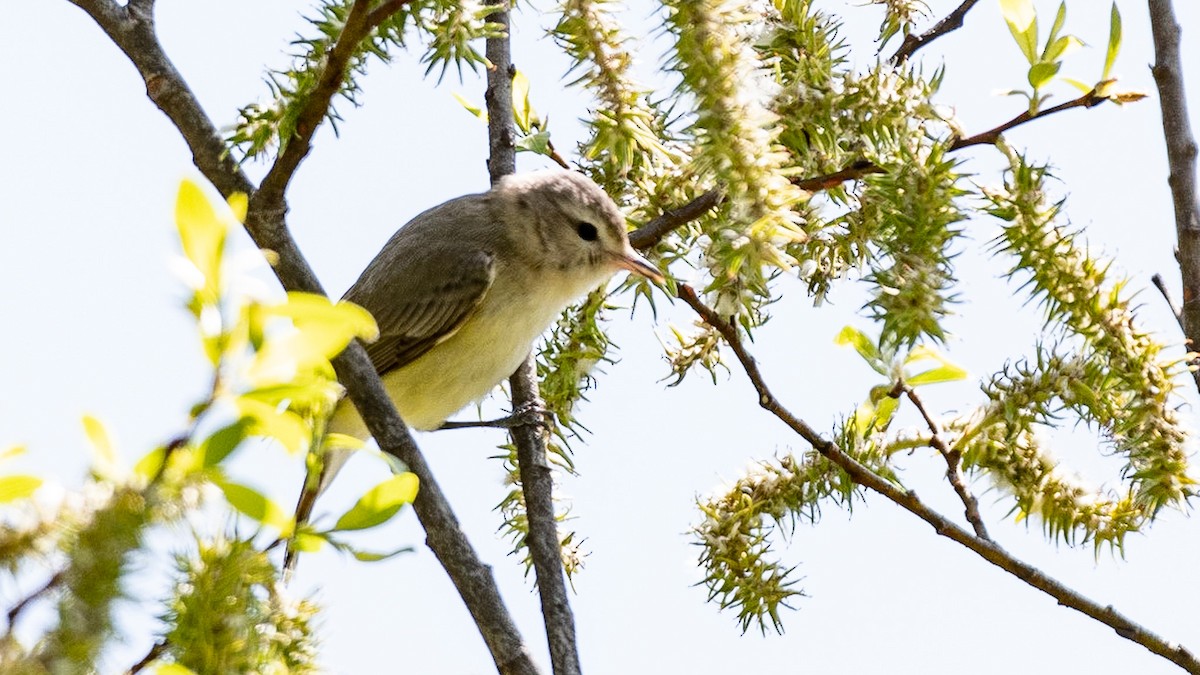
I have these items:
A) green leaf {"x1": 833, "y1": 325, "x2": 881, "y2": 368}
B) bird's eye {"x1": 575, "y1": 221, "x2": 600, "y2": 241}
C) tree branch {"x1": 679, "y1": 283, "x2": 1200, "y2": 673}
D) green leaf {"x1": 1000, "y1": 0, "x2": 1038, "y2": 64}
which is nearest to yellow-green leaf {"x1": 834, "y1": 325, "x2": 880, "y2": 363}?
green leaf {"x1": 833, "y1": 325, "x2": 881, "y2": 368}

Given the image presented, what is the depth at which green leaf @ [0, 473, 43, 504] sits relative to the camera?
78 centimetres

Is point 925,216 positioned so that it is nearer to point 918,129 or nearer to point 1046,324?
point 918,129

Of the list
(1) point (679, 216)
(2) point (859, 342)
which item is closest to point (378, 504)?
(2) point (859, 342)

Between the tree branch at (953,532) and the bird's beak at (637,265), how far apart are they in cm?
34

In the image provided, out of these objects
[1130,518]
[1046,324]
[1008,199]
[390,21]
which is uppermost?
[390,21]

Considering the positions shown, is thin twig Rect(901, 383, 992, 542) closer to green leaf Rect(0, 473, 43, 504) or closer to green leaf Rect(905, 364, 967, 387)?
green leaf Rect(905, 364, 967, 387)

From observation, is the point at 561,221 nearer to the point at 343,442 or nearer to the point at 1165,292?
the point at 1165,292

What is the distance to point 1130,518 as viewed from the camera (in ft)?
5.90

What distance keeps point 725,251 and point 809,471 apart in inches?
31.9

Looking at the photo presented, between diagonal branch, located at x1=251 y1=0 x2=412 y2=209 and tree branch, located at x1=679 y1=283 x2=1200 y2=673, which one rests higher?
diagonal branch, located at x1=251 y1=0 x2=412 y2=209

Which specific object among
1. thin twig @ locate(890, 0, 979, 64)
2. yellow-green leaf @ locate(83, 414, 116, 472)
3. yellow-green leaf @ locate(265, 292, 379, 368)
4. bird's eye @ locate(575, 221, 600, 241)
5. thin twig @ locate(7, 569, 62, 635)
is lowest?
thin twig @ locate(7, 569, 62, 635)

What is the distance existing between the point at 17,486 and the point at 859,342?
1.12m

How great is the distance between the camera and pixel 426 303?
3.34 m

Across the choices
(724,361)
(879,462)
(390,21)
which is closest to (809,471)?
(879,462)
